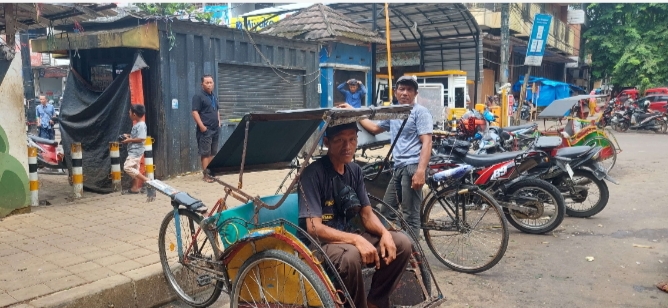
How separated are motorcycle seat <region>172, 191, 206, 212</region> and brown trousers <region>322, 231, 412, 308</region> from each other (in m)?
1.19

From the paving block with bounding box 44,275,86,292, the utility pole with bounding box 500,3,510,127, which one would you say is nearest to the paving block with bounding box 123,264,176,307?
the paving block with bounding box 44,275,86,292

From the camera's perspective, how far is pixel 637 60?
24641 mm

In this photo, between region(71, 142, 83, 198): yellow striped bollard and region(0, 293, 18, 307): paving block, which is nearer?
region(0, 293, 18, 307): paving block

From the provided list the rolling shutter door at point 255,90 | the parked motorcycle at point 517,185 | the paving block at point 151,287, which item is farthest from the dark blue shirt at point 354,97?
the paving block at point 151,287

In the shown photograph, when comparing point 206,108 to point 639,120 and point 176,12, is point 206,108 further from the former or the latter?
point 639,120

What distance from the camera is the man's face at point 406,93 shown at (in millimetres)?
4402

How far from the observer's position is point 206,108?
316 inches

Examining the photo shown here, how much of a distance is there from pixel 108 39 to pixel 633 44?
25.8m

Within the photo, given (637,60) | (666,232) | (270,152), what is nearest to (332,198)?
(270,152)

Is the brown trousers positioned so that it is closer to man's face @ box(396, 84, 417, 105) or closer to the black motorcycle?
man's face @ box(396, 84, 417, 105)

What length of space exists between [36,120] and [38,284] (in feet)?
41.5

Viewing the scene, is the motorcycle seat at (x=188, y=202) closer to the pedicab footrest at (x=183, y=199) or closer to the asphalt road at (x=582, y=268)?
the pedicab footrest at (x=183, y=199)

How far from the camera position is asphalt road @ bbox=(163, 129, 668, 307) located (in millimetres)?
3971

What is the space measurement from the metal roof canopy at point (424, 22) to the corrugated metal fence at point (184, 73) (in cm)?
413
